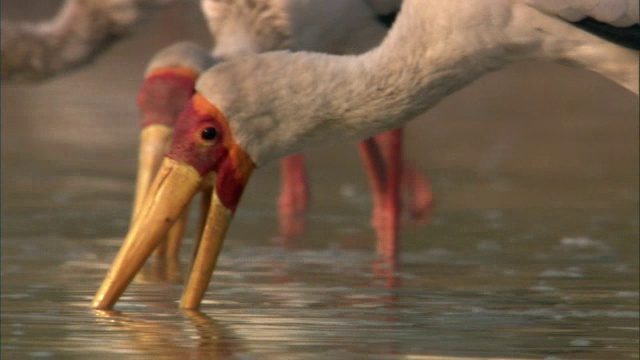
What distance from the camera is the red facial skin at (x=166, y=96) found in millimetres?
9000

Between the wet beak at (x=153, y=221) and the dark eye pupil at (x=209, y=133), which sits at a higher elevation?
the dark eye pupil at (x=209, y=133)

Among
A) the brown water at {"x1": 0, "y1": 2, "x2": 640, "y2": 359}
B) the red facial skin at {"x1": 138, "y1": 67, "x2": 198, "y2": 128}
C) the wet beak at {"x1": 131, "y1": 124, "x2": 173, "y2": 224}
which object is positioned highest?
the red facial skin at {"x1": 138, "y1": 67, "x2": 198, "y2": 128}

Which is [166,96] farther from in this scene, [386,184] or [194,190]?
[194,190]

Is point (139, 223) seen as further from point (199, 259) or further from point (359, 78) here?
point (359, 78)

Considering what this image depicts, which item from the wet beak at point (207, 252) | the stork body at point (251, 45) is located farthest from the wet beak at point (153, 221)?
the stork body at point (251, 45)

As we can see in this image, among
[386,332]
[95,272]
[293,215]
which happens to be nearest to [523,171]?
[293,215]

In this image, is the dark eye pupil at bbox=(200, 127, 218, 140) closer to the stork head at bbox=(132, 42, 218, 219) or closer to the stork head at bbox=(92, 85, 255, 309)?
the stork head at bbox=(92, 85, 255, 309)

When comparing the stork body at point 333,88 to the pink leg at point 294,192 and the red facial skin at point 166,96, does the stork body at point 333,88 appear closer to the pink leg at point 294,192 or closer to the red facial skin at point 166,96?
the red facial skin at point 166,96

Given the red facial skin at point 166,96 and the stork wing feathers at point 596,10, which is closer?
the stork wing feathers at point 596,10

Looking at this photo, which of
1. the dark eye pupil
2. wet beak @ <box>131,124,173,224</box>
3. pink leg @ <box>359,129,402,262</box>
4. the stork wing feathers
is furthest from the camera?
pink leg @ <box>359,129,402,262</box>

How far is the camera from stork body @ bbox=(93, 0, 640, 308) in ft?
24.0

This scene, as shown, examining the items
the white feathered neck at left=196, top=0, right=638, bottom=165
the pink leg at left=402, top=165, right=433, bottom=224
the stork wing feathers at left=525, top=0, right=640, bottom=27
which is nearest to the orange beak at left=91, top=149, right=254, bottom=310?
the white feathered neck at left=196, top=0, right=638, bottom=165

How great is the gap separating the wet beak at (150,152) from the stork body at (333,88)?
4.75 feet

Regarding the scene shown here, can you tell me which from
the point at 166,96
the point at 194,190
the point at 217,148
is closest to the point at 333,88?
the point at 217,148
